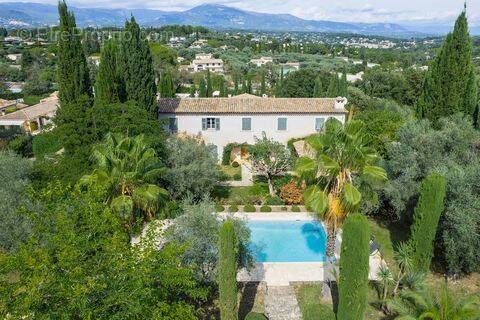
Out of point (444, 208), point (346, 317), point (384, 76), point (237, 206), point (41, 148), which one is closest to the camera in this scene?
point (346, 317)

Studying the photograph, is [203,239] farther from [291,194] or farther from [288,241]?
[291,194]

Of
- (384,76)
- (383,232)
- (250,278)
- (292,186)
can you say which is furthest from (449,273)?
(384,76)

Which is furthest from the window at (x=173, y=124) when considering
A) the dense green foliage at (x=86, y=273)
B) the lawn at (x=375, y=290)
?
the dense green foliage at (x=86, y=273)

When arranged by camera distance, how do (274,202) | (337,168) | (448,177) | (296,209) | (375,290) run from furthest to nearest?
1. (274,202)
2. (296,209)
3. (448,177)
4. (375,290)
5. (337,168)

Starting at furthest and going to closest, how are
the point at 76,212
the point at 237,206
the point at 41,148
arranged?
the point at 41,148
the point at 237,206
the point at 76,212

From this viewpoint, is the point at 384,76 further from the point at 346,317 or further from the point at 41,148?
the point at 346,317

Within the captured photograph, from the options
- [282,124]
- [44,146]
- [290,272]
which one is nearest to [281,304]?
[290,272]
